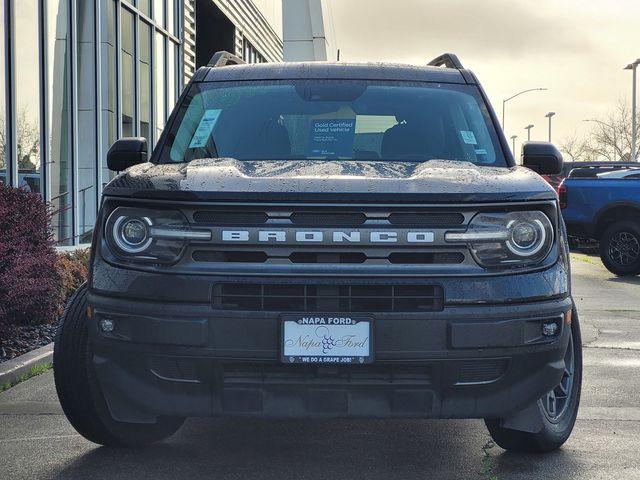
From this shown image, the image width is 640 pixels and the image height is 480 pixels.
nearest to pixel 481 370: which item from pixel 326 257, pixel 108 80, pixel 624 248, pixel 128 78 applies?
pixel 326 257

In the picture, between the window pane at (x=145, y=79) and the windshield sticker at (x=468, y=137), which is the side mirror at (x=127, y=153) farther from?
the window pane at (x=145, y=79)

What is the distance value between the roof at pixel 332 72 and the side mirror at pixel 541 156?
21.2 inches

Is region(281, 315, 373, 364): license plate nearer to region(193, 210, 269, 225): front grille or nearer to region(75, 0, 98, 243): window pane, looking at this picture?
region(193, 210, 269, 225): front grille

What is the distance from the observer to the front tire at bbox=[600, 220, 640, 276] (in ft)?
49.7

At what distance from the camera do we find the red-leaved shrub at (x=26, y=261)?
7.35 metres

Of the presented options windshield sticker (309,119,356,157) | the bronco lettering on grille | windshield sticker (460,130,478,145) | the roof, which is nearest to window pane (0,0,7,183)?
the roof

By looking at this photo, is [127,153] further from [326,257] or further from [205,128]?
[326,257]

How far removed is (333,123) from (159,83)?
16.3 m

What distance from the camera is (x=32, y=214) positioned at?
27.3ft

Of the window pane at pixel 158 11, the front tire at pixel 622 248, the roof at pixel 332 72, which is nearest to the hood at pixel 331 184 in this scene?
the roof at pixel 332 72

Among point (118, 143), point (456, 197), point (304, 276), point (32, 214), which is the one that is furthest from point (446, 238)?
point (32, 214)

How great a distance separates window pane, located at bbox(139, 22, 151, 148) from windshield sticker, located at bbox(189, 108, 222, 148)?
14.4 m

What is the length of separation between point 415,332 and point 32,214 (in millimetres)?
5334

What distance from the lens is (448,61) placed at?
6.06m
